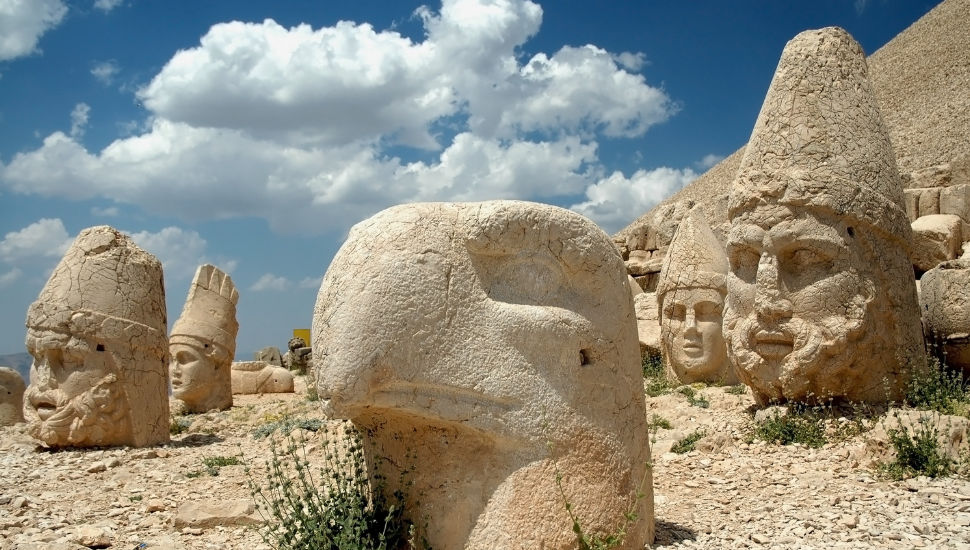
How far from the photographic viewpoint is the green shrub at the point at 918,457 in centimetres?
433

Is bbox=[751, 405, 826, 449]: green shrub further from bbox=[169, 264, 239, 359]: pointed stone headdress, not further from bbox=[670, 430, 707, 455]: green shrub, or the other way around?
bbox=[169, 264, 239, 359]: pointed stone headdress

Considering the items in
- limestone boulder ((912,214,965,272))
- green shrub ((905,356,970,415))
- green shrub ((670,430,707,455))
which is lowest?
green shrub ((670,430,707,455))

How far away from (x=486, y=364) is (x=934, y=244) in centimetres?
739

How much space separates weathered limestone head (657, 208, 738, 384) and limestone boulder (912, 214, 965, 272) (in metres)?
2.05

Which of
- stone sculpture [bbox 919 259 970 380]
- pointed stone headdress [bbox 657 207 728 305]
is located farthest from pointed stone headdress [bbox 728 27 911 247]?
pointed stone headdress [bbox 657 207 728 305]

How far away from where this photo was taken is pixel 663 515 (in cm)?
407

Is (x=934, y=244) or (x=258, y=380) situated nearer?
(x=934, y=244)

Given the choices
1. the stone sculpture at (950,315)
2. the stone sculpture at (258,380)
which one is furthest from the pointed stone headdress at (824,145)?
the stone sculpture at (258,380)

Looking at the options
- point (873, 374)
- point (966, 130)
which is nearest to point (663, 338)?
point (873, 374)

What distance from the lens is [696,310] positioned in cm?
916

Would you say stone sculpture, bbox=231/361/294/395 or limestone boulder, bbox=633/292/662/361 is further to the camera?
stone sculpture, bbox=231/361/294/395

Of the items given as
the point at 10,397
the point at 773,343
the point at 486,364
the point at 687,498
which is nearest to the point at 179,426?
the point at 10,397

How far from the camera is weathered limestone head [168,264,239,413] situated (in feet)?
35.0

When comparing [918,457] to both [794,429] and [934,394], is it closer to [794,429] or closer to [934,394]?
[794,429]
